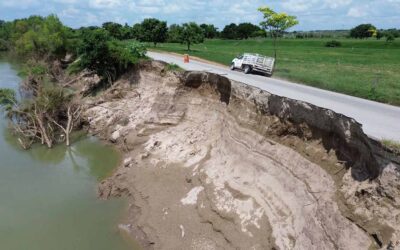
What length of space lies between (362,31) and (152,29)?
195 feet

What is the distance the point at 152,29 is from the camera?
6638 cm

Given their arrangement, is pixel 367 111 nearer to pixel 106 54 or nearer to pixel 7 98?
pixel 106 54

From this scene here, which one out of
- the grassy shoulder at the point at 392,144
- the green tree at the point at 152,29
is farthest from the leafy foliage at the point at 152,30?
the grassy shoulder at the point at 392,144

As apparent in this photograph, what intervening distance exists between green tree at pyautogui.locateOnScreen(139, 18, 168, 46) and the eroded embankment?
4493 centimetres

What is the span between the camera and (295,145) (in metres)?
13.8

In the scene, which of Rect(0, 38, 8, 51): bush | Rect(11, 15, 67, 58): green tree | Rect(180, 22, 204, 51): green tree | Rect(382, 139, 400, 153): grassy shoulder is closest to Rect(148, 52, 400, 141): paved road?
Rect(382, 139, 400, 153): grassy shoulder

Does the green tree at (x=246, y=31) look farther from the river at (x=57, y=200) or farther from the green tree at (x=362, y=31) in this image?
the river at (x=57, y=200)

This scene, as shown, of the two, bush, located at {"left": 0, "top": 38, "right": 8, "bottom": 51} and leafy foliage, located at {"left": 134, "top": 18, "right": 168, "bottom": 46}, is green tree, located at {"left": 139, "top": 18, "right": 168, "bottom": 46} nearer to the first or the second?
leafy foliage, located at {"left": 134, "top": 18, "right": 168, "bottom": 46}

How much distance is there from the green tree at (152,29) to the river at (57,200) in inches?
1765

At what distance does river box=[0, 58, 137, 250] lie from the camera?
550 inches

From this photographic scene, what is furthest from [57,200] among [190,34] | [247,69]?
[190,34]

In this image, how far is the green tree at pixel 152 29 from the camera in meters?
65.6

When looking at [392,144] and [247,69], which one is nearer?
[392,144]

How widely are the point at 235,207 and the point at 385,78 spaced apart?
1924 centimetres
